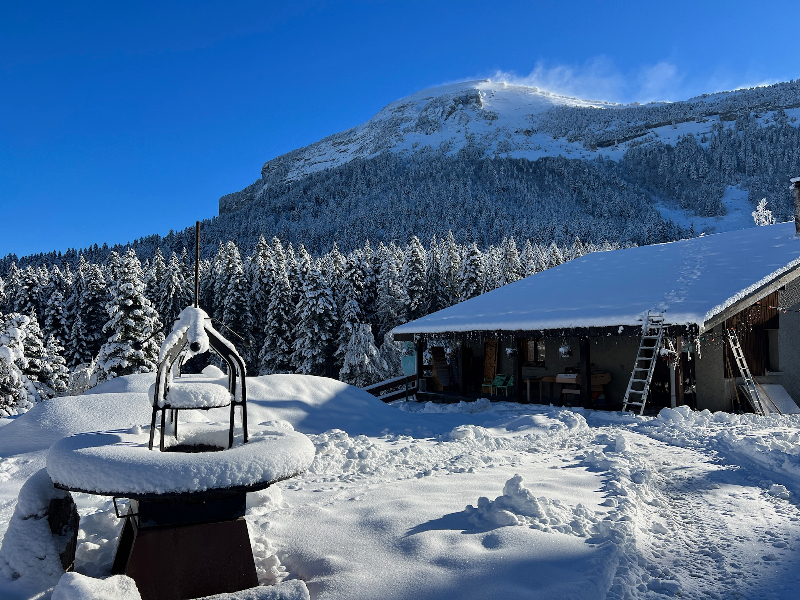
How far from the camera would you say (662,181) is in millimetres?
176125

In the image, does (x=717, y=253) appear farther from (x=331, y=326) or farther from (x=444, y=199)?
(x=444, y=199)

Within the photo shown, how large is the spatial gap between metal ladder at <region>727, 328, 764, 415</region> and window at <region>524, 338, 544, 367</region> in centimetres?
601

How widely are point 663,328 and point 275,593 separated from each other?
1200 cm

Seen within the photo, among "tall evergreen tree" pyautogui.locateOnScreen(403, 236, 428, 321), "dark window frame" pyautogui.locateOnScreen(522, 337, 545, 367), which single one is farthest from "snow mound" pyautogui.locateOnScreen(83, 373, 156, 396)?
"tall evergreen tree" pyautogui.locateOnScreen(403, 236, 428, 321)

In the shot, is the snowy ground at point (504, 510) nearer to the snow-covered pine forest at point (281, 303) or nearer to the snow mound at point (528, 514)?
the snow mound at point (528, 514)

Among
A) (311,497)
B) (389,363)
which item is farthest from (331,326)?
(311,497)

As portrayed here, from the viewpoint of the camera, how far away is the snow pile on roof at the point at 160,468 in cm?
343

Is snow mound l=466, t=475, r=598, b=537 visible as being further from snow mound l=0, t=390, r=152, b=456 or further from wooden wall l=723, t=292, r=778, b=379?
wooden wall l=723, t=292, r=778, b=379

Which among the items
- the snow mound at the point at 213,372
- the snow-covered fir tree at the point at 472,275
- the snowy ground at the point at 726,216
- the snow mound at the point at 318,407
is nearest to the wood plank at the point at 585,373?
the snow mound at the point at 318,407

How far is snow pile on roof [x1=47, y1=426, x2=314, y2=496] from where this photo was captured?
343 centimetres

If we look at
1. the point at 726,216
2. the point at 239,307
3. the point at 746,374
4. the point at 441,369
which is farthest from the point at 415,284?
the point at 726,216

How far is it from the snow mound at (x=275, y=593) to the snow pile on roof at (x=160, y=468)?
0.71 metres

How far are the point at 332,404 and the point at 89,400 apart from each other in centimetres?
501

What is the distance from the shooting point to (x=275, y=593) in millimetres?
3455
